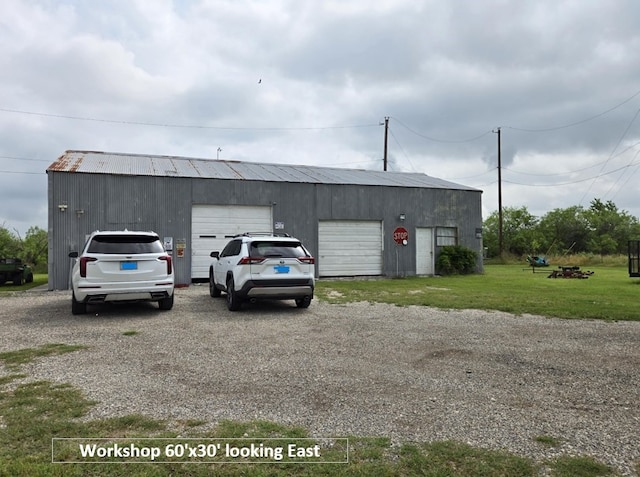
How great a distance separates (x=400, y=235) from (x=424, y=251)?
5.85ft

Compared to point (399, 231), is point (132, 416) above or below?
below

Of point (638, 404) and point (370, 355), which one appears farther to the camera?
point (370, 355)

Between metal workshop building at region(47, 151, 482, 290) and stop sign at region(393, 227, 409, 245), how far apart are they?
0.05m

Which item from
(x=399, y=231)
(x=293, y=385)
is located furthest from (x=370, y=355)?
(x=399, y=231)

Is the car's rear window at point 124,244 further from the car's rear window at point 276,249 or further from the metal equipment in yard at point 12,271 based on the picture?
the metal equipment in yard at point 12,271

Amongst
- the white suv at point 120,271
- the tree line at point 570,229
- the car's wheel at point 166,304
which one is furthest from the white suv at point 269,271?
the tree line at point 570,229

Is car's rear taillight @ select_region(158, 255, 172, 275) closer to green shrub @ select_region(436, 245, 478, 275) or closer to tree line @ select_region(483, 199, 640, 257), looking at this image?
green shrub @ select_region(436, 245, 478, 275)

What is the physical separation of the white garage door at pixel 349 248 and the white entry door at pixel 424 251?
201cm

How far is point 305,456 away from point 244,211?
15.1m

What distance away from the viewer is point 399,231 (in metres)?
19.9

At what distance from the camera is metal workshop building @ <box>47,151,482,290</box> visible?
15555mm

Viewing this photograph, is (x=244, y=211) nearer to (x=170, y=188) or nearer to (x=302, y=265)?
(x=170, y=188)

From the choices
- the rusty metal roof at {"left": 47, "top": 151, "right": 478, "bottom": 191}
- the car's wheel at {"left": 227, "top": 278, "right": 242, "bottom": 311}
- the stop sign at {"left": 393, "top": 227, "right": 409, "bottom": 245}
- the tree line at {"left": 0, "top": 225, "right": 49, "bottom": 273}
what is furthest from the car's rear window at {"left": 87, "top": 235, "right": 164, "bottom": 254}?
the tree line at {"left": 0, "top": 225, "right": 49, "bottom": 273}

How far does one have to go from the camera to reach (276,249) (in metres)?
9.85
